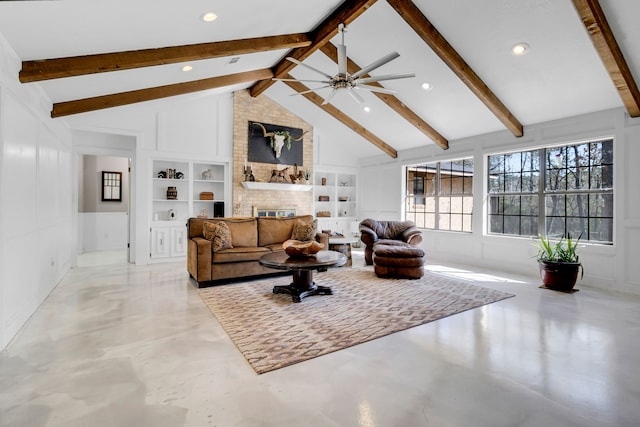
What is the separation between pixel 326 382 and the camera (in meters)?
2.13

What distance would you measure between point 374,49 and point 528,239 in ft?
13.3

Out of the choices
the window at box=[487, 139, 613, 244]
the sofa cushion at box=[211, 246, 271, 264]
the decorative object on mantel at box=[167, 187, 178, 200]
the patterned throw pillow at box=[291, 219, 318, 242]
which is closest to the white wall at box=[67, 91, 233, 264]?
the decorative object on mantel at box=[167, 187, 178, 200]

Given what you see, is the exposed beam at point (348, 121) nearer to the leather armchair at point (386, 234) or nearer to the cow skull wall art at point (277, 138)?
the cow skull wall art at point (277, 138)

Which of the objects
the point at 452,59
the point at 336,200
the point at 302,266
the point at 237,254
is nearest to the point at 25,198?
the point at 237,254

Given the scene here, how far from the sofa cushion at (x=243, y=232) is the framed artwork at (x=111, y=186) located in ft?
16.2

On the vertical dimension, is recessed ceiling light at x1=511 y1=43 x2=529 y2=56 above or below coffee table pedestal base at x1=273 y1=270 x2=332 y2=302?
above

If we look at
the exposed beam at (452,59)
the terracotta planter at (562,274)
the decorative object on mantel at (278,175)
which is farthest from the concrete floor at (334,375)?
the decorative object on mantel at (278,175)

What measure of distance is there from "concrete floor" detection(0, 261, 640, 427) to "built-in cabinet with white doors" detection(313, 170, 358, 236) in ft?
18.3

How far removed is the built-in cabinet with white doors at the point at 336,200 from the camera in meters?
8.78

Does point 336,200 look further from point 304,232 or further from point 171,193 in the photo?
point 171,193

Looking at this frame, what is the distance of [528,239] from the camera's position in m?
5.48

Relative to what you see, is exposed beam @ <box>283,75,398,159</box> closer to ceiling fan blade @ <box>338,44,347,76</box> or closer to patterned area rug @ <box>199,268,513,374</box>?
ceiling fan blade @ <box>338,44,347,76</box>

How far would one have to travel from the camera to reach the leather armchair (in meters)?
6.01

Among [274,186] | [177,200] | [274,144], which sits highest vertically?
[274,144]
